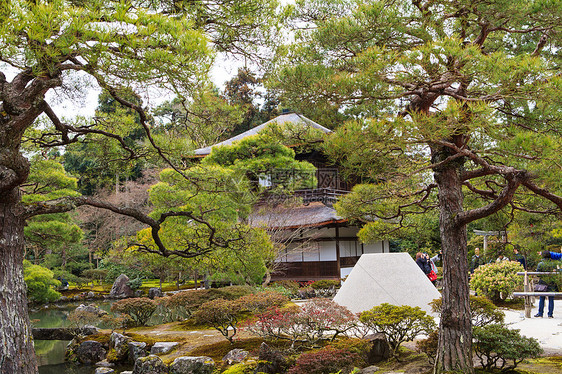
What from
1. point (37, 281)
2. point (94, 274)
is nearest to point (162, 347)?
point (37, 281)

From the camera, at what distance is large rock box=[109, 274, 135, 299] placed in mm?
19391

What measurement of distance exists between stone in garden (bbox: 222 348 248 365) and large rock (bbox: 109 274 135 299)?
13.3 m

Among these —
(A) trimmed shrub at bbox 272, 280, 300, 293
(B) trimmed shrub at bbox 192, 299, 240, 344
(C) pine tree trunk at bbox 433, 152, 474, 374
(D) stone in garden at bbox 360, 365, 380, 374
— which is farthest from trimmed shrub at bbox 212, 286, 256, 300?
(C) pine tree trunk at bbox 433, 152, 474, 374

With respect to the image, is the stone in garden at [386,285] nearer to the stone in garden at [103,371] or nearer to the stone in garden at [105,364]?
the stone in garden at [103,371]

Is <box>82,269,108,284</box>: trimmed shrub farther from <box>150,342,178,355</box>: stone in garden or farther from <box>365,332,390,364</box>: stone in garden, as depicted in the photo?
<box>365,332,390,364</box>: stone in garden

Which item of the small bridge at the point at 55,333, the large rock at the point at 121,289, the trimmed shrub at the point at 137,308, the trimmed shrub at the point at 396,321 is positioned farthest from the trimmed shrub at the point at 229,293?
the large rock at the point at 121,289

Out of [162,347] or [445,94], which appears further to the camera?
[162,347]

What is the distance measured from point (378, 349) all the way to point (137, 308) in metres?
6.52

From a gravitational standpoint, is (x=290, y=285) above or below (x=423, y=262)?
below

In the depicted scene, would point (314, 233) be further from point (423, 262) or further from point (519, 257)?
point (519, 257)

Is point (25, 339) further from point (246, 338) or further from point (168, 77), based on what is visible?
point (246, 338)

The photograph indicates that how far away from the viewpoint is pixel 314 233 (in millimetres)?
16562

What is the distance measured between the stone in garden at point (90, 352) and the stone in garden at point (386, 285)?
4748 millimetres

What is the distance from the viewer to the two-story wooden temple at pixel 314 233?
53.2 ft
